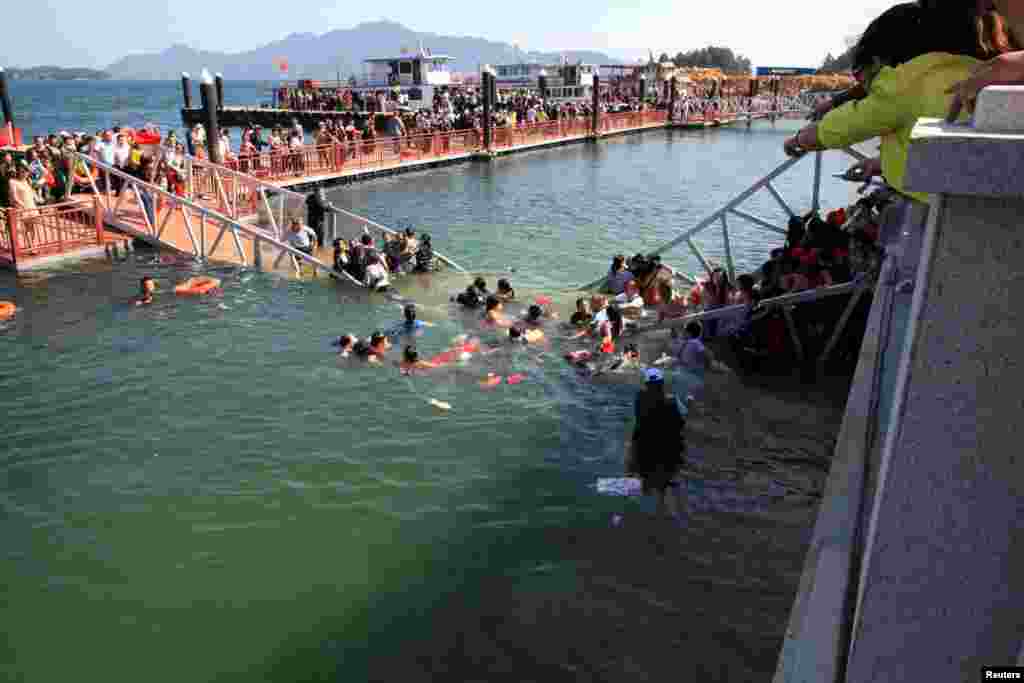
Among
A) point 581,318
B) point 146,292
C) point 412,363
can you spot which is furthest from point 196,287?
point 581,318

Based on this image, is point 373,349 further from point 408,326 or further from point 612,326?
point 612,326

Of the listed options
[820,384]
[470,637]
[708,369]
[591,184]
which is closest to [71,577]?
[470,637]

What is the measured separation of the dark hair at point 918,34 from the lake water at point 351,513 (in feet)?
16.0

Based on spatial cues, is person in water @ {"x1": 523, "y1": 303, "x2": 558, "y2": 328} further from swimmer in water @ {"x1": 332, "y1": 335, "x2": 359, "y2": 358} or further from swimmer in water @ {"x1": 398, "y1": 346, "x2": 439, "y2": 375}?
swimmer in water @ {"x1": 332, "y1": 335, "x2": 359, "y2": 358}

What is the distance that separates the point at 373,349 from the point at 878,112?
429 inches

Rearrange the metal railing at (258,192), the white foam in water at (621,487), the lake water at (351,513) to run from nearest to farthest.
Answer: the lake water at (351,513)
the white foam in water at (621,487)
the metal railing at (258,192)

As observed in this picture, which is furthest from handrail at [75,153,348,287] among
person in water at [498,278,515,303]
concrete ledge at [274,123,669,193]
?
concrete ledge at [274,123,669,193]

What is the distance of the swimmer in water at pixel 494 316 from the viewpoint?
48.3ft

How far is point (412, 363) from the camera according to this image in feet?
41.7

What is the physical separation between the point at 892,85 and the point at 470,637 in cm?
553

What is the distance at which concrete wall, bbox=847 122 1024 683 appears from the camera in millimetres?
2188

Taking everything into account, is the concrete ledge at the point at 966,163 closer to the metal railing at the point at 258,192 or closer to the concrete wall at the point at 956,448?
the concrete wall at the point at 956,448

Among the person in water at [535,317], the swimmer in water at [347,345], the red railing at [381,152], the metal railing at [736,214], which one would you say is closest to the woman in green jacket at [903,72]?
the metal railing at [736,214]

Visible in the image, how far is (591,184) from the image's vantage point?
33.6 metres
